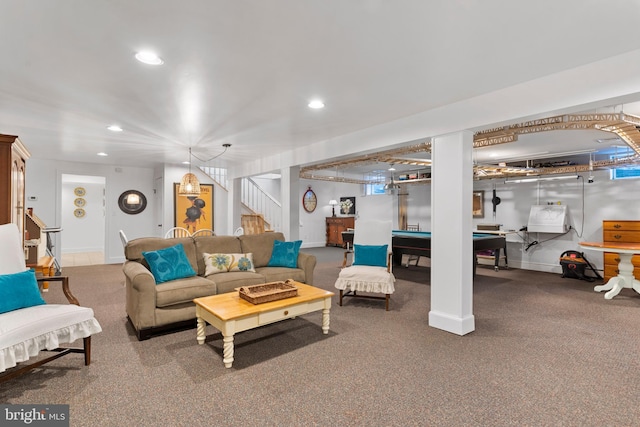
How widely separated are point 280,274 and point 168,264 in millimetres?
1329

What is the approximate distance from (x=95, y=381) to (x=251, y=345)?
3.99 ft

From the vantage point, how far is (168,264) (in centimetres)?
369

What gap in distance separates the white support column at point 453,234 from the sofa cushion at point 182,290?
2474 millimetres

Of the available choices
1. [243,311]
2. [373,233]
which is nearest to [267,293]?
[243,311]

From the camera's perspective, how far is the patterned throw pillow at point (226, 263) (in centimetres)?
407

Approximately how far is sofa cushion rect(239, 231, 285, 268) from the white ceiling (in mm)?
1616

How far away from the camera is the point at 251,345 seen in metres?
3.12

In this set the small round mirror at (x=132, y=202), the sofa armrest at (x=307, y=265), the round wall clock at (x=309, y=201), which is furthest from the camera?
the round wall clock at (x=309, y=201)

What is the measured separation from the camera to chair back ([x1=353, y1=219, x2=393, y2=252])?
4895mm

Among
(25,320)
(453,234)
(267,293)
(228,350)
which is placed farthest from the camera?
(453,234)

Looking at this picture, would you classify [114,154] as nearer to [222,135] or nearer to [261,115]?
[222,135]

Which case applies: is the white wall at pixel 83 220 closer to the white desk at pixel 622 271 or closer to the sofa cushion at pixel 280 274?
the sofa cushion at pixel 280 274

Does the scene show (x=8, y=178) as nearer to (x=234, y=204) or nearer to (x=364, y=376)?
(x=364, y=376)

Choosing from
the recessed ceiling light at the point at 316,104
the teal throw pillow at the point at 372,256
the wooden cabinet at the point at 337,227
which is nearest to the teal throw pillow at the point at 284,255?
the teal throw pillow at the point at 372,256
